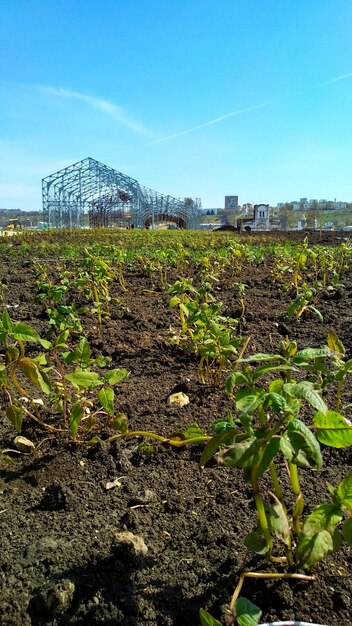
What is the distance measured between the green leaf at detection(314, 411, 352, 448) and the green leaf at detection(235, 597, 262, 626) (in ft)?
1.37

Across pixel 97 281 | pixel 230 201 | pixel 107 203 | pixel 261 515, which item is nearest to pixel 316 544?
pixel 261 515

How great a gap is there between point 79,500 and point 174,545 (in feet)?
1.34

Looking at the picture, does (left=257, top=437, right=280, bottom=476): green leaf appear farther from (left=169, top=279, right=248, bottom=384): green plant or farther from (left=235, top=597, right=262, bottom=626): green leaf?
(left=169, top=279, right=248, bottom=384): green plant

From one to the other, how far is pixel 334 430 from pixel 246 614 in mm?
471

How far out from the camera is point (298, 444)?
1.10m

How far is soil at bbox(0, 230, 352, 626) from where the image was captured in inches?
49.6

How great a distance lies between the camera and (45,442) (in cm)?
213

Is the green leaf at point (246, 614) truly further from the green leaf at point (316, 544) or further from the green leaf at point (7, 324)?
the green leaf at point (7, 324)

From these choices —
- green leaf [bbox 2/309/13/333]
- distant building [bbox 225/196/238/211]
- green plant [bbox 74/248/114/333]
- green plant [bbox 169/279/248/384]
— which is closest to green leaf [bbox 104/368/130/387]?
green leaf [bbox 2/309/13/333]

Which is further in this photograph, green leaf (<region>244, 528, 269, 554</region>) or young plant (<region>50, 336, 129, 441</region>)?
young plant (<region>50, 336, 129, 441</region>)

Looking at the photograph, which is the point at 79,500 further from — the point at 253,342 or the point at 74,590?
the point at 253,342

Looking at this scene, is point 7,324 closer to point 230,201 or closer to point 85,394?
point 85,394

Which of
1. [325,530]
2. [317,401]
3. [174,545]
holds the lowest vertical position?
[174,545]

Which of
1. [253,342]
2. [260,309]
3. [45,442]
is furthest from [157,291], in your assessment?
[45,442]
